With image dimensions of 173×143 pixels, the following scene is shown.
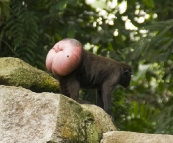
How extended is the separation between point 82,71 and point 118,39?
3.91 m

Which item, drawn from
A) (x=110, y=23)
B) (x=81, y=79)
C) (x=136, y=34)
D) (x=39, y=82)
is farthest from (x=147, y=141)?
(x=110, y=23)

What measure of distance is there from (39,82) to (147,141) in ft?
5.06

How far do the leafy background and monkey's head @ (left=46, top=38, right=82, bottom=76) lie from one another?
6.59 feet

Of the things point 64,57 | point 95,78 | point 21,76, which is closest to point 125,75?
point 95,78

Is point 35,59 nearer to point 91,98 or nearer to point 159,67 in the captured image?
point 91,98

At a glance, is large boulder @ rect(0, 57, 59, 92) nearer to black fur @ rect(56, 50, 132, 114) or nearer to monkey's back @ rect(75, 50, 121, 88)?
black fur @ rect(56, 50, 132, 114)

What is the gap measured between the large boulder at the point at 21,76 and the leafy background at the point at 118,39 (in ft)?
7.60

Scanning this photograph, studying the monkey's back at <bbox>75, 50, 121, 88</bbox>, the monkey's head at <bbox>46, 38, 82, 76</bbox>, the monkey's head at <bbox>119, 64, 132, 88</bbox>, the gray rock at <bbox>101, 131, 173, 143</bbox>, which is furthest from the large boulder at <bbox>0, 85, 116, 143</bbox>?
the monkey's head at <bbox>119, 64, 132, 88</bbox>

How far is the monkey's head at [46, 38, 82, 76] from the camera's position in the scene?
6820 mm

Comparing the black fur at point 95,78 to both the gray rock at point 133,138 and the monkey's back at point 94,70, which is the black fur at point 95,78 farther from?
the gray rock at point 133,138

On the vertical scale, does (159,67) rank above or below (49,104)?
below

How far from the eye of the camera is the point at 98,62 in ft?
25.2

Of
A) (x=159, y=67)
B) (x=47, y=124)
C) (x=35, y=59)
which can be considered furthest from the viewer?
(x=159, y=67)

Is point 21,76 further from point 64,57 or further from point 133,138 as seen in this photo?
point 133,138
